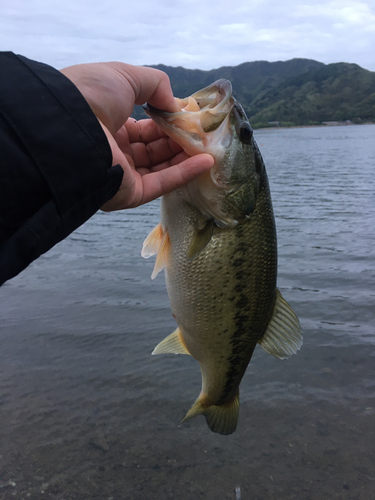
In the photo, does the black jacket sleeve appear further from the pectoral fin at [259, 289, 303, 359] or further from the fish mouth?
the pectoral fin at [259, 289, 303, 359]

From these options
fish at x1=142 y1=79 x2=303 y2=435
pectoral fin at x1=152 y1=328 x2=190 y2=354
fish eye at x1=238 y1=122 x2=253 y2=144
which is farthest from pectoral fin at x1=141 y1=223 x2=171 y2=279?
fish eye at x1=238 y1=122 x2=253 y2=144

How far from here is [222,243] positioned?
251cm

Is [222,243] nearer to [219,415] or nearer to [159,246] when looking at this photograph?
[159,246]

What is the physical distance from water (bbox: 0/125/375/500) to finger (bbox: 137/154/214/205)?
2921mm

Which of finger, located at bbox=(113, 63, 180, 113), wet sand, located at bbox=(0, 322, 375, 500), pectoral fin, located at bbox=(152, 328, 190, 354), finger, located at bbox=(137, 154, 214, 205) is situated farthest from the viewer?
wet sand, located at bbox=(0, 322, 375, 500)

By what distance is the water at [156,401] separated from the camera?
373 centimetres

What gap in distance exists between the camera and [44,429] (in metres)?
Result: 4.40

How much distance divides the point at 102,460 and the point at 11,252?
3.38 metres

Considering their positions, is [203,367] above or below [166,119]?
below

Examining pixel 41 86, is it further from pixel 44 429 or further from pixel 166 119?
pixel 44 429

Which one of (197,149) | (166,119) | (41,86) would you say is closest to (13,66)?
(41,86)

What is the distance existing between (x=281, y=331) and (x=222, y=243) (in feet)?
2.92

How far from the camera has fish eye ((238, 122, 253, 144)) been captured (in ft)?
7.91

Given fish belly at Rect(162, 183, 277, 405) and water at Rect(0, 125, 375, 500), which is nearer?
fish belly at Rect(162, 183, 277, 405)
